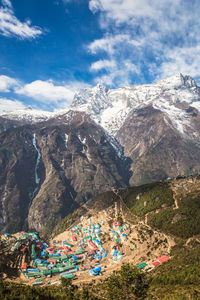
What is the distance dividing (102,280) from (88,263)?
81.0 feet

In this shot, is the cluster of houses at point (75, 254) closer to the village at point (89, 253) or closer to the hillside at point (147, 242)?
the village at point (89, 253)

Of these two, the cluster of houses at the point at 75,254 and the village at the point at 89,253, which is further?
the cluster of houses at the point at 75,254

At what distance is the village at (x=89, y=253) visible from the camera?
101425 mm

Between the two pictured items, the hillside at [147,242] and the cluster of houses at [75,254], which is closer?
the hillside at [147,242]

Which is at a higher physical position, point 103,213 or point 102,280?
point 103,213

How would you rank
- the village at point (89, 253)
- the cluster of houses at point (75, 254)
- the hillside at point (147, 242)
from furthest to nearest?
the cluster of houses at point (75, 254) → the village at point (89, 253) → the hillside at point (147, 242)

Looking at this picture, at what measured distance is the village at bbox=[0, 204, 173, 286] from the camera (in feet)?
333

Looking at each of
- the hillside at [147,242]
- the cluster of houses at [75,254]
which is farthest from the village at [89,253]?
the hillside at [147,242]

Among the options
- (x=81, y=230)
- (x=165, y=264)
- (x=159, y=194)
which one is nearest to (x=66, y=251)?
(x=81, y=230)

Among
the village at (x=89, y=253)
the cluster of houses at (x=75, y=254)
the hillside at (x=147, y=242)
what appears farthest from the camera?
the cluster of houses at (x=75, y=254)

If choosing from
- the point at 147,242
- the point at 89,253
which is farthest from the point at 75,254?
the point at 147,242

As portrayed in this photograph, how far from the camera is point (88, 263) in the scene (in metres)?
116

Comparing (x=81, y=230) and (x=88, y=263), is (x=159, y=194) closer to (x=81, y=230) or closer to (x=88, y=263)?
(x=81, y=230)

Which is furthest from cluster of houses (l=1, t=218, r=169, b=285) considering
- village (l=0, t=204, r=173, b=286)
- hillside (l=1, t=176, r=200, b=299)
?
hillside (l=1, t=176, r=200, b=299)
